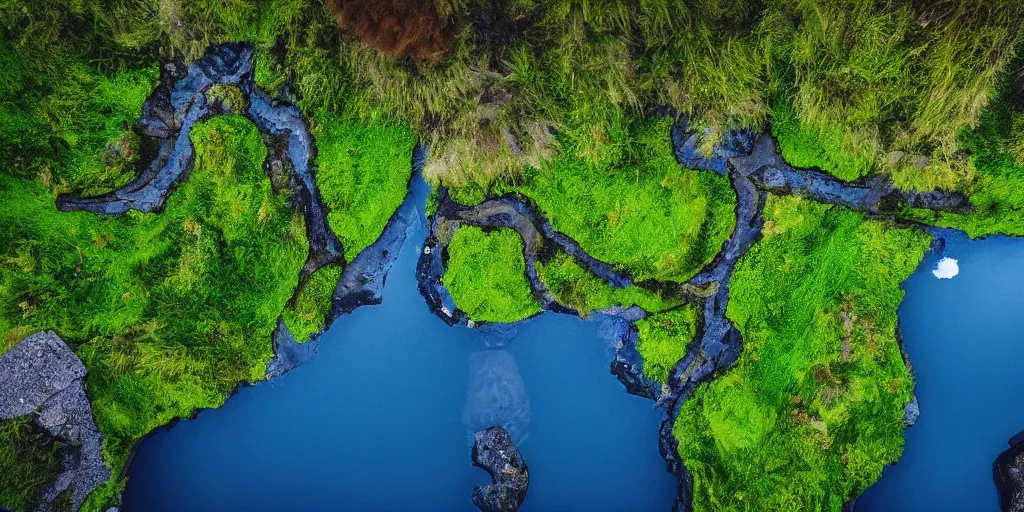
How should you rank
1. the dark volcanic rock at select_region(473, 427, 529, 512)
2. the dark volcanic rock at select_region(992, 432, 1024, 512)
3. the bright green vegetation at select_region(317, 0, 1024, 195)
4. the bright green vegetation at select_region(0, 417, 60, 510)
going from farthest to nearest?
the dark volcanic rock at select_region(473, 427, 529, 512) → the dark volcanic rock at select_region(992, 432, 1024, 512) → the bright green vegetation at select_region(0, 417, 60, 510) → the bright green vegetation at select_region(317, 0, 1024, 195)

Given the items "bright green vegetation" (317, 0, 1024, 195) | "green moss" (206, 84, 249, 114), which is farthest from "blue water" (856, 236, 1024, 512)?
"green moss" (206, 84, 249, 114)

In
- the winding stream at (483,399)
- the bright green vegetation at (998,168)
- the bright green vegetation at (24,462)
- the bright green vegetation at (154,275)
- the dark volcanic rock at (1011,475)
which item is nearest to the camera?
the bright green vegetation at (998,168)

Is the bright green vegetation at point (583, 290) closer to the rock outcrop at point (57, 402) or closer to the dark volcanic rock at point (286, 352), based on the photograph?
the dark volcanic rock at point (286, 352)

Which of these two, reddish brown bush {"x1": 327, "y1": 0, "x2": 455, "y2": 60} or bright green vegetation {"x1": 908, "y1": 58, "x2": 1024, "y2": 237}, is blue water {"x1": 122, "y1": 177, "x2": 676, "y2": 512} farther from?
bright green vegetation {"x1": 908, "y1": 58, "x2": 1024, "y2": 237}

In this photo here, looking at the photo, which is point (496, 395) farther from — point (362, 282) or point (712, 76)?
point (712, 76)

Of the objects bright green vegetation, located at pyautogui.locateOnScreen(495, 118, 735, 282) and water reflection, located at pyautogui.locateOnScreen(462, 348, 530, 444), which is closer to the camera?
bright green vegetation, located at pyautogui.locateOnScreen(495, 118, 735, 282)

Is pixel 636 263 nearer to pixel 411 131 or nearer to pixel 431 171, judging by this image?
pixel 431 171

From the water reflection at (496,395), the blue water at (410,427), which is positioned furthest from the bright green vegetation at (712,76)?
the water reflection at (496,395)

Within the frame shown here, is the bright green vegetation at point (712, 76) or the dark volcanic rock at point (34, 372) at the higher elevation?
the bright green vegetation at point (712, 76)

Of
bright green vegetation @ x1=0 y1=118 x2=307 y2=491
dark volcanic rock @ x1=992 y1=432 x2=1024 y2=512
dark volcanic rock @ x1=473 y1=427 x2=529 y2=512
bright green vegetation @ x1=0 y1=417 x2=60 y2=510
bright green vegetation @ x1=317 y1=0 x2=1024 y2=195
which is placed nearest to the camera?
bright green vegetation @ x1=317 y1=0 x2=1024 y2=195
